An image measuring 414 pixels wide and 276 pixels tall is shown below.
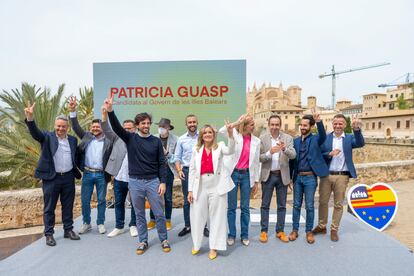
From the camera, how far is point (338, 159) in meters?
3.81

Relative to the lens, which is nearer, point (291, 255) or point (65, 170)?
point (291, 255)

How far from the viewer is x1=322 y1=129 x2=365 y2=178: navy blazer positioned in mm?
3691

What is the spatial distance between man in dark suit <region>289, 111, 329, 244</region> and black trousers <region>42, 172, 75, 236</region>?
10.4 feet

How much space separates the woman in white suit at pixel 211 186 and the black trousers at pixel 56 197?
1807 mm

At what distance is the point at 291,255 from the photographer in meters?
3.40

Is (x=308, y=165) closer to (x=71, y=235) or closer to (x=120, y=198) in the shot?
(x=120, y=198)

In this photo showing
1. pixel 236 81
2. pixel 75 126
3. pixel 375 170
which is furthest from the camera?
pixel 375 170

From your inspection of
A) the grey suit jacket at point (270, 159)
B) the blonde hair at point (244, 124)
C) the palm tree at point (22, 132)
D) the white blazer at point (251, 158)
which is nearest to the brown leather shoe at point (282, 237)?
the grey suit jacket at point (270, 159)

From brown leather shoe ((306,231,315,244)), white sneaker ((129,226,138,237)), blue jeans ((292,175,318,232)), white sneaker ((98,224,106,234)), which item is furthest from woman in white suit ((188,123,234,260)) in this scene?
white sneaker ((98,224,106,234))

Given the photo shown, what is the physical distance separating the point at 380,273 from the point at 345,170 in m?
1.32

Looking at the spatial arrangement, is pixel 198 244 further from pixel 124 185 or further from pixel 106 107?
pixel 106 107

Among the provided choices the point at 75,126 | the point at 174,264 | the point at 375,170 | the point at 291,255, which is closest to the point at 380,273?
the point at 291,255

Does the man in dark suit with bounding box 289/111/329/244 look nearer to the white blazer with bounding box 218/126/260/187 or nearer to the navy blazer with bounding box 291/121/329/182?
the navy blazer with bounding box 291/121/329/182

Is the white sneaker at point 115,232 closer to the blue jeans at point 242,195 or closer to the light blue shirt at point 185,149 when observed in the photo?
the light blue shirt at point 185,149
